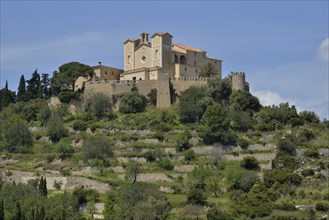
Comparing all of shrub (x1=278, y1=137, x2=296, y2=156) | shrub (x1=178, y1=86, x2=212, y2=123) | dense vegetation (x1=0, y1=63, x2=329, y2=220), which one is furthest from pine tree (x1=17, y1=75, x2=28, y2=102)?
shrub (x1=278, y1=137, x2=296, y2=156)

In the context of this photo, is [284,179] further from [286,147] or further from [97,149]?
[97,149]

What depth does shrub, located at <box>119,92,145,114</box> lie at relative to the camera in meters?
74.7

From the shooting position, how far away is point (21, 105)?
261ft

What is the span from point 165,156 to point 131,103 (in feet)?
31.2

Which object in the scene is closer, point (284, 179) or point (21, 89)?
point (284, 179)

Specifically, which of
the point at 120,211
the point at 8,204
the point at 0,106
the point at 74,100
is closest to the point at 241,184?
the point at 120,211

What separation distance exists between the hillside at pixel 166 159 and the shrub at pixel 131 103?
11cm

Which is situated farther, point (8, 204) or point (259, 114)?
point (259, 114)

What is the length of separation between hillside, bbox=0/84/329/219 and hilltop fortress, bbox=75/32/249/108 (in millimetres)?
1704

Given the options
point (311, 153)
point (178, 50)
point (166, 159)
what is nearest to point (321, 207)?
point (311, 153)

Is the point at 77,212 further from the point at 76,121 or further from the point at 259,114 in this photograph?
the point at 259,114

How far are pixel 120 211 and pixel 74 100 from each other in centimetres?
2354

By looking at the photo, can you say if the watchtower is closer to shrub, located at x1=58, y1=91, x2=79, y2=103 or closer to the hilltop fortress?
the hilltop fortress

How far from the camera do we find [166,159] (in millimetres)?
65875
